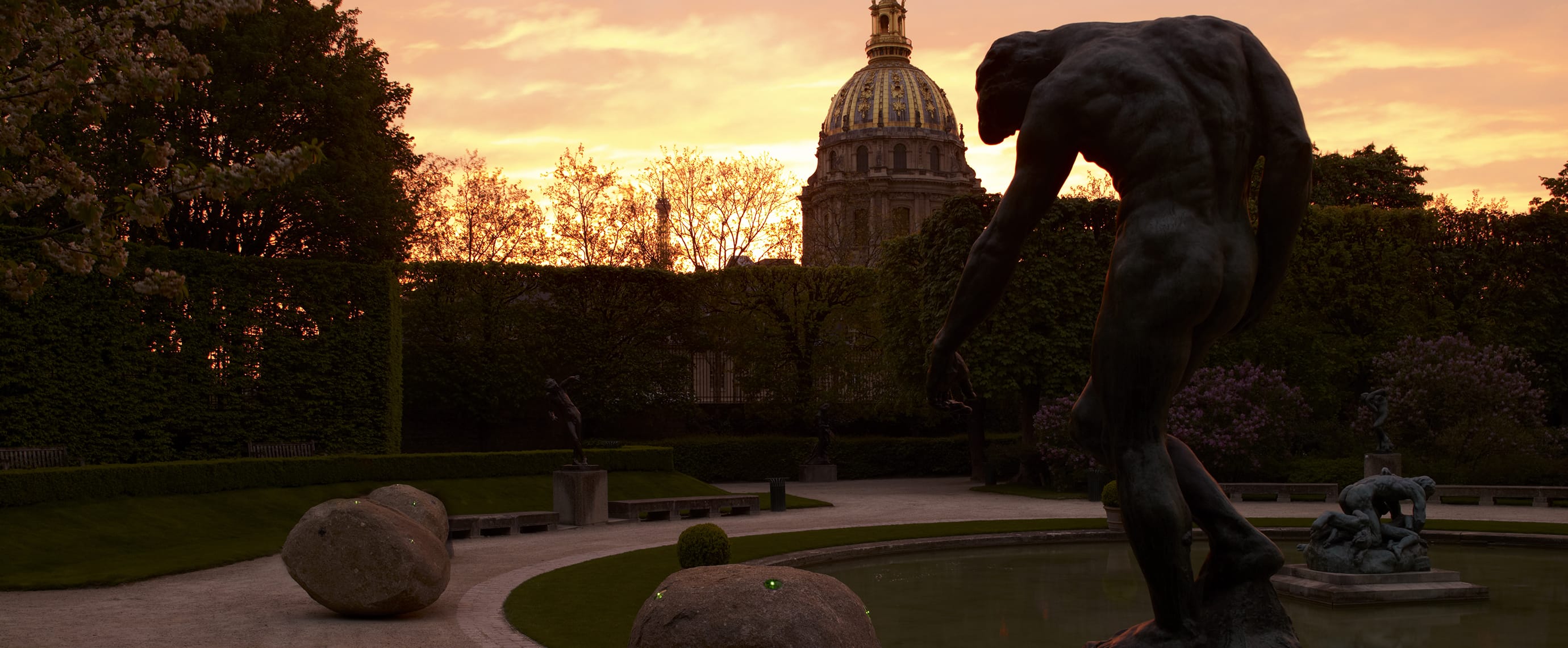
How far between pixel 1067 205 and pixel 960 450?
30.8ft

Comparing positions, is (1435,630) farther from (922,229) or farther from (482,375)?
(482,375)

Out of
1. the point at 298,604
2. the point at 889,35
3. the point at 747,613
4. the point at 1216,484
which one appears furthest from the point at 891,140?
the point at 1216,484

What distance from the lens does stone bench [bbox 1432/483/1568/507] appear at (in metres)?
23.1

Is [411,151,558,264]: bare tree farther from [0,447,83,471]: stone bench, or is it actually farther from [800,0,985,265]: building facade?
[800,0,985,265]: building facade

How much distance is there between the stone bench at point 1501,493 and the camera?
2308cm

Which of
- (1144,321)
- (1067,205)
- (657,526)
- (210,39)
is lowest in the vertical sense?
(657,526)

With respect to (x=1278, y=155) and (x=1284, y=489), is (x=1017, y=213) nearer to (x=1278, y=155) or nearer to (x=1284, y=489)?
(x=1278, y=155)

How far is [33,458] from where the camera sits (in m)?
20.6

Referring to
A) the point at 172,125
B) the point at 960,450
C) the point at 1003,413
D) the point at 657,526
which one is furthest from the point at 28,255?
the point at 1003,413

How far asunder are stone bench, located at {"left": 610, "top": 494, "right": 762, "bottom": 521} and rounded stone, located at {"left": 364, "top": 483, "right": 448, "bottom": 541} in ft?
27.2

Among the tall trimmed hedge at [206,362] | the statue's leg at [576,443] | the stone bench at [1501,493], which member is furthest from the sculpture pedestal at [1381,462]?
the tall trimmed hedge at [206,362]

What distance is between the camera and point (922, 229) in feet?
112

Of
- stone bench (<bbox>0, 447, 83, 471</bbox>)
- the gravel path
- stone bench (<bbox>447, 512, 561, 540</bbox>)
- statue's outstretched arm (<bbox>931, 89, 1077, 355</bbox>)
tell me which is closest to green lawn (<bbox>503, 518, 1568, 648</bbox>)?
the gravel path

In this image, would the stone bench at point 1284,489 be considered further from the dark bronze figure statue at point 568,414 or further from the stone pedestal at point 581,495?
the dark bronze figure statue at point 568,414
